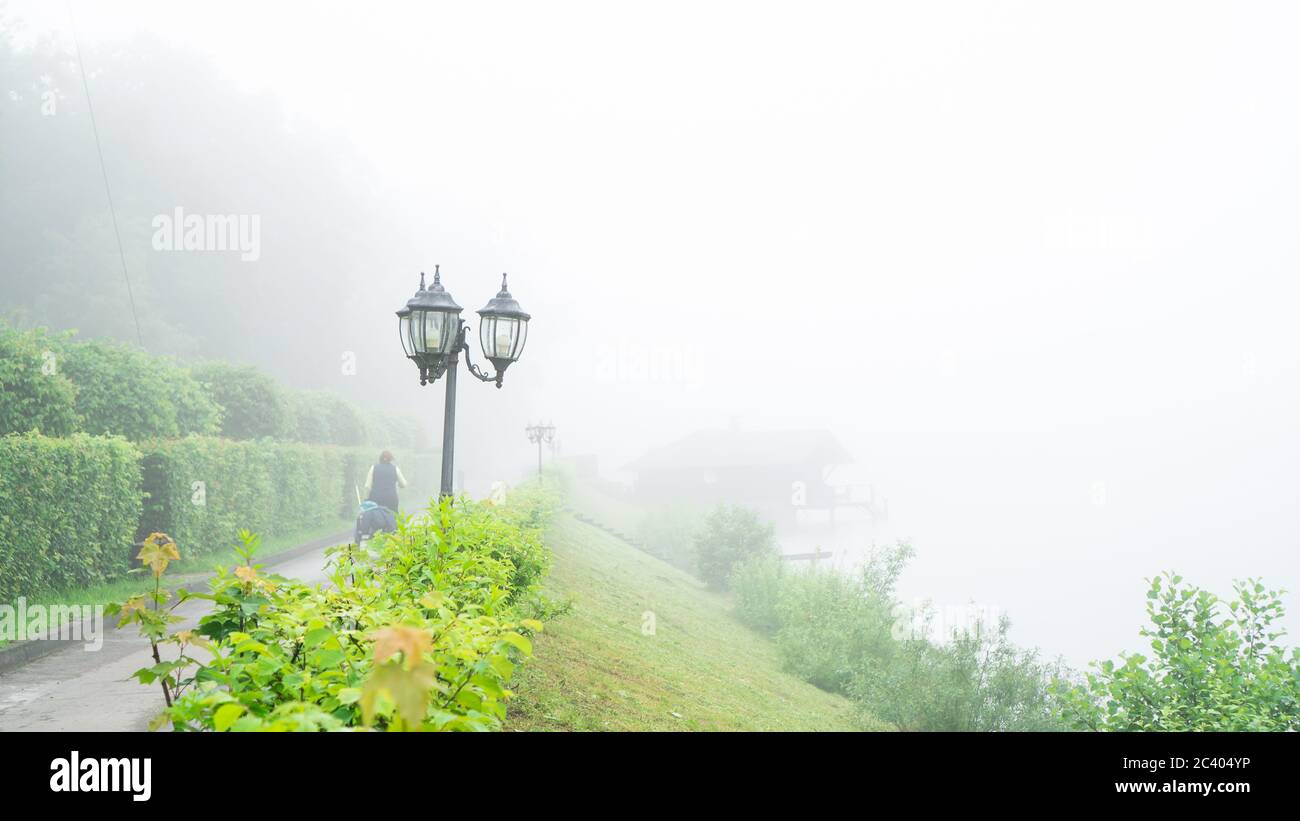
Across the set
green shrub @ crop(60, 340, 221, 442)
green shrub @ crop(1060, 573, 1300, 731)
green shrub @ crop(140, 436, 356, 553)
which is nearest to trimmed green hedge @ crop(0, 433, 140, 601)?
green shrub @ crop(140, 436, 356, 553)

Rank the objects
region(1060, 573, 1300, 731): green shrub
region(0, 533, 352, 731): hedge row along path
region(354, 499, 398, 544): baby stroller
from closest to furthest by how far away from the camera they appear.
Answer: region(0, 533, 352, 731): hedge row along path, region(1060, 573, 1300, 731): green shrub, region(354, 499, 398, 544): baby stroller

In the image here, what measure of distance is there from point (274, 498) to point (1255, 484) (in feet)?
399

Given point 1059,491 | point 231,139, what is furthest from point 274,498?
point 1059,491

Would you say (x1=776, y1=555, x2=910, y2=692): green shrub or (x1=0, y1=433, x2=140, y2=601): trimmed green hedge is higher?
(x1=0, y1=433, x2=140, y2=601): trimmed green hedge

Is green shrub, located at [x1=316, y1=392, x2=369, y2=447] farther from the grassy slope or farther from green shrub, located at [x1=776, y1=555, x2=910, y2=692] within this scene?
green shrub, located at [x1=776, y1=555, x2=910, y2=692]

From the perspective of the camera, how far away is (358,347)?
52.1m

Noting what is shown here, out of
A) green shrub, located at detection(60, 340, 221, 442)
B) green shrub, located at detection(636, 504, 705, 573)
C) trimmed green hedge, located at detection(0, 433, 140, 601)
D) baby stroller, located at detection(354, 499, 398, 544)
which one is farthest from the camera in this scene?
green shrub, located at detection(636, 504, 705, 573)

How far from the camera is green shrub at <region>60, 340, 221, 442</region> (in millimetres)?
15297

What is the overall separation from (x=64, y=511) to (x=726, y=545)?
902 inches

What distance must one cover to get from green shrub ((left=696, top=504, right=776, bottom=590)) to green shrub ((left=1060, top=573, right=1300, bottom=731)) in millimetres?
22281

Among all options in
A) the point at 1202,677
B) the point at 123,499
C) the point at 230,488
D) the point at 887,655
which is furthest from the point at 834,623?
the point at 123,499

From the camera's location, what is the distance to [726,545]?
30.9 m

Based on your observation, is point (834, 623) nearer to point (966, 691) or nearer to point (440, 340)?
point (966, 691)

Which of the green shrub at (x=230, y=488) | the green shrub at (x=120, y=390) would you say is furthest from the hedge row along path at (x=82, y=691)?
the green shrub at (x=120, y=390)
